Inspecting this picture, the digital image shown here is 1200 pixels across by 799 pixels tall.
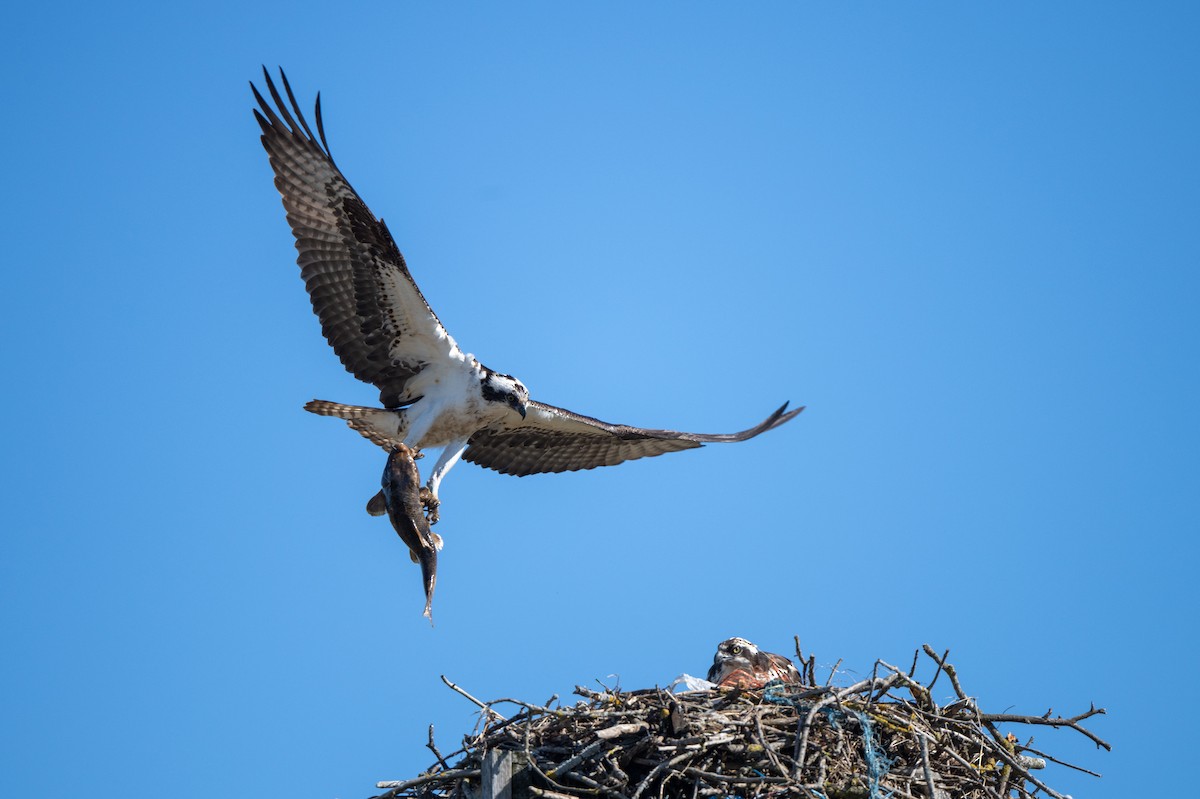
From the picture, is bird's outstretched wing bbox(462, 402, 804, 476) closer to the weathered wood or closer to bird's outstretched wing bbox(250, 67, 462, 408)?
bird's outstretched wing bbox(250, 67, 462, 408)

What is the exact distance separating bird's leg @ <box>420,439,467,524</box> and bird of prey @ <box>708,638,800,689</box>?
82.6 inches

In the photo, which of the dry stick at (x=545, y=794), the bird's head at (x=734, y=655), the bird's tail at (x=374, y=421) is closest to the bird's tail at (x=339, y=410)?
the bird's tail at (x=374, y=421)

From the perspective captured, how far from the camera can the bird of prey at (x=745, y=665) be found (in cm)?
Answer: 766

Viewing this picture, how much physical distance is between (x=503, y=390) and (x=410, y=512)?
60.9 inches

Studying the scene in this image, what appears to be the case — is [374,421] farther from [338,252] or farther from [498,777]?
[498,777]

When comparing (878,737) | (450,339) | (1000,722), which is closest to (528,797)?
(878,737)

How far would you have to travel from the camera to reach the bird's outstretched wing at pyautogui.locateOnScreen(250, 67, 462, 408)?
866 centimetres

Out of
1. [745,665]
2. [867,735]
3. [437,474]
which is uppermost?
[437,474]

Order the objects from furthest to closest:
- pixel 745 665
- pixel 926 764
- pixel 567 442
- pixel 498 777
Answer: pixel 567 442 → pixel 745 665 → pixel 498 777 → pixel 926 764

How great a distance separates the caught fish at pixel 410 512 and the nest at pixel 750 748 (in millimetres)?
1938

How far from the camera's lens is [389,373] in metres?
9.28

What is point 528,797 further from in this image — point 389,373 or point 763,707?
point 389,373

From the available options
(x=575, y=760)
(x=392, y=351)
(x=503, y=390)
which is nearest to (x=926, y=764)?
(x=575, y=760)

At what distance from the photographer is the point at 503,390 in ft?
30.3
